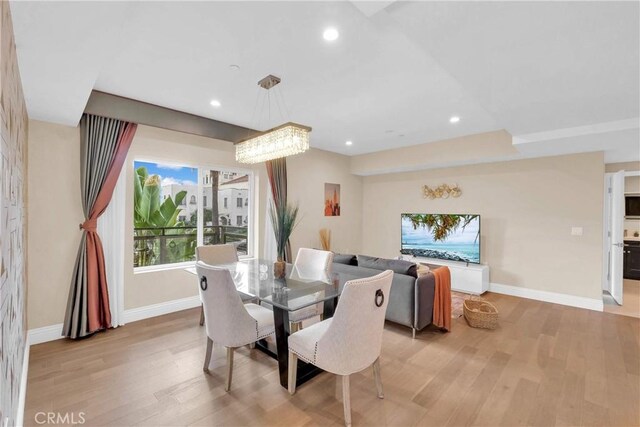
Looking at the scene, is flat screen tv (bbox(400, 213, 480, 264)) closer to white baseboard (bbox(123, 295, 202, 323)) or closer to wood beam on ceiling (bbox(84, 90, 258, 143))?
wood beam on ceiling (bbox(84, 90, 258, 143))

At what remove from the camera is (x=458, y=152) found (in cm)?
478

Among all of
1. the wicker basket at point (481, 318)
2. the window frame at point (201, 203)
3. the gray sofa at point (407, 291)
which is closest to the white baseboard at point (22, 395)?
the window frame at point (201, 203)

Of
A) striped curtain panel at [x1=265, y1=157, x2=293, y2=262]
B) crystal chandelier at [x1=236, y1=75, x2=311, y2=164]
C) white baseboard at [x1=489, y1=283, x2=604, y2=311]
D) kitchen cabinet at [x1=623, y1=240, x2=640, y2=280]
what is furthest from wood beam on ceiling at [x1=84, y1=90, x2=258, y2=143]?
kitchen cabinet at [x1=623, y1=240, x2=640, y2=280]

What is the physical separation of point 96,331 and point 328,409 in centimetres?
285

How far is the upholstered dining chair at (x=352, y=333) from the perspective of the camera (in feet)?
5.76

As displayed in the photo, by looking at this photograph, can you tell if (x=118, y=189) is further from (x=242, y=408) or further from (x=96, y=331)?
(x=242, y=408)

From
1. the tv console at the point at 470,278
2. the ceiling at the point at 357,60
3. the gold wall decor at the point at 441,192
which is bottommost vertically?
the tv console at the point at 470,278

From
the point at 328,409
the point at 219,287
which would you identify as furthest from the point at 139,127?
the point at 328,409

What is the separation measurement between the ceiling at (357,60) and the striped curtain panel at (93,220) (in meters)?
0.36

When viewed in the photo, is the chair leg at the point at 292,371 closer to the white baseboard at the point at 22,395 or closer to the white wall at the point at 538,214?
the white baseboard at the point at 22,395

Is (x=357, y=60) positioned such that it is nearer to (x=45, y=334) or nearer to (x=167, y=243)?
(x=167, y=243)

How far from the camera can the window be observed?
3889mm

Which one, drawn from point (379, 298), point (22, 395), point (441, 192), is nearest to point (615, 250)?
point (441, 192)

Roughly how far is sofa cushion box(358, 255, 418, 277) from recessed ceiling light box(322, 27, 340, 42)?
2.31m
